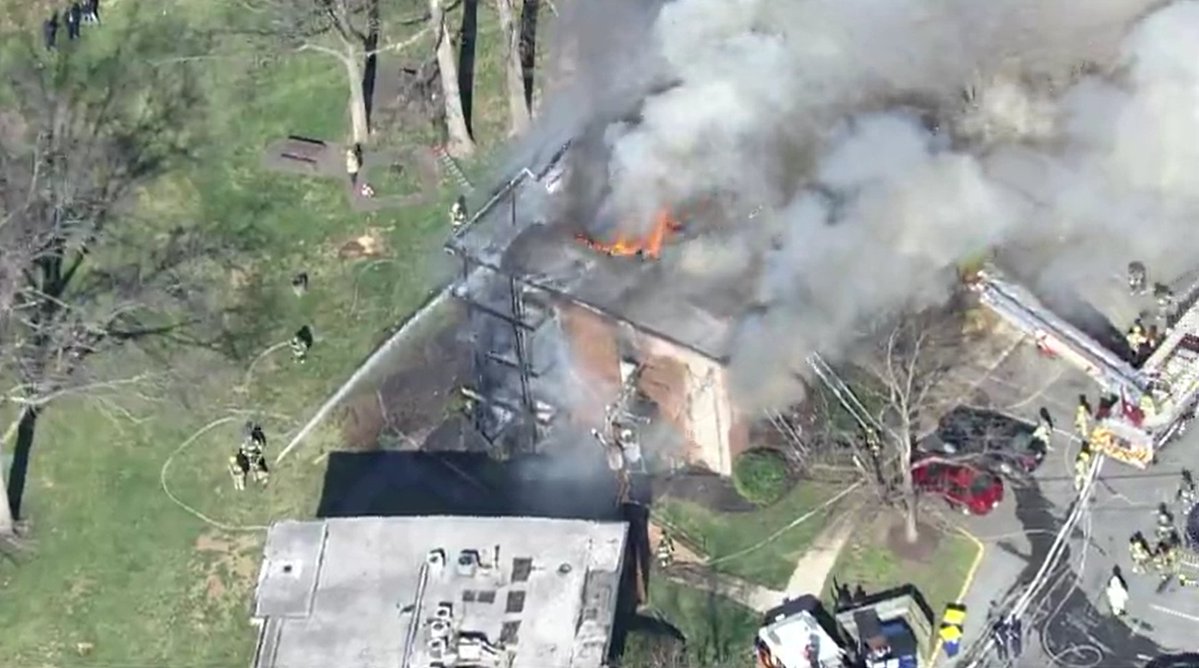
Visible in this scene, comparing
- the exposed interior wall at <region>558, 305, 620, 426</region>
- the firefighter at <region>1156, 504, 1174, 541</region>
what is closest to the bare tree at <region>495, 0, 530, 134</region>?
the exposed interior wall at <region>558, 305, 620, 426</region>

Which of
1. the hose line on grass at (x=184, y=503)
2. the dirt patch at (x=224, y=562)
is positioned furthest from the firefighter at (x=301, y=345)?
the dirt patch at (x=224, y=562)

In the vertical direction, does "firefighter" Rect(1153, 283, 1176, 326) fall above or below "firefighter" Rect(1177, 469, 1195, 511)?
above

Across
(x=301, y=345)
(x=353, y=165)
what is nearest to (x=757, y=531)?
(x=301, y=345)

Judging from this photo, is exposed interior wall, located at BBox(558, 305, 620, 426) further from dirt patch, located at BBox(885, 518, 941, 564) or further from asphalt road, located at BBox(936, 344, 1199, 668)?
asphalt road, located at BBox(936, 344, 1199, 668)

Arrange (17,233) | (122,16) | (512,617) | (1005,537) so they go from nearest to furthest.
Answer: (512,617)
(1005,537)
(17,233)
(122,16)

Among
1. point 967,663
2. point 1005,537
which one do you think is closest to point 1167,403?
point 1005,537

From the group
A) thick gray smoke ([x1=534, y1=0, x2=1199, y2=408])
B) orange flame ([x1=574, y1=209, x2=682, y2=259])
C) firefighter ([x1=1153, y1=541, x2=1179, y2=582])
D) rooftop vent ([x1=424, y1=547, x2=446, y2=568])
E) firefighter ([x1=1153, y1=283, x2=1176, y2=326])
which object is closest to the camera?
rooftop vent ([x1=424, y1=547, x2=446, y2=568])

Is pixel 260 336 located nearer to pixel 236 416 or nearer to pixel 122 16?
pixel 236 416

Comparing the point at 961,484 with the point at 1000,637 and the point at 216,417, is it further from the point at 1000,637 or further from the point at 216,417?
the point at 216,417
